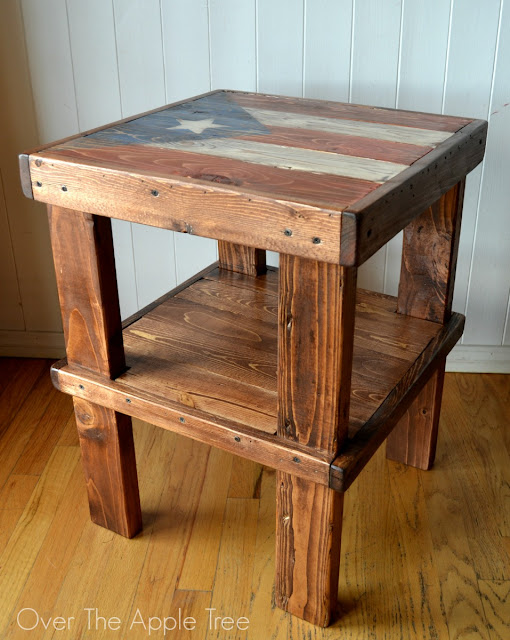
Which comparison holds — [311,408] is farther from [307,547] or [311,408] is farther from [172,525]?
[172,525]

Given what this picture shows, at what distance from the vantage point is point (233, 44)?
1615 mm

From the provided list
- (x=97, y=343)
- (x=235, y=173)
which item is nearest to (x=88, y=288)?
(x=97, y=343)

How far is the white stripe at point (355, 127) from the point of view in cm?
119

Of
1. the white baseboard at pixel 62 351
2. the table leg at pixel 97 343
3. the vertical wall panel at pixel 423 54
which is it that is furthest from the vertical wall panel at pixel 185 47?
the white baseboard at pixel 62 351

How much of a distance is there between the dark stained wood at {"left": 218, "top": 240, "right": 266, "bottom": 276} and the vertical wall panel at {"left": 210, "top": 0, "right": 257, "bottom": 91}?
38cm

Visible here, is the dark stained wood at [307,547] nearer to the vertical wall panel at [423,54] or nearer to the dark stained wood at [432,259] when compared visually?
the dark stained wood at [432,259]

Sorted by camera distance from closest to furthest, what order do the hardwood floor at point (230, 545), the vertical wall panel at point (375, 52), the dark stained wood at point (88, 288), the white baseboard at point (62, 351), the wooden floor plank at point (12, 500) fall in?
the dark stained wood at point (88, 288) < the hardwood floor at point (230, 545) < the wooden floor plank at point (12, 500) < the vertical wall panel at point (375, 52) < the white baseboard at point (62, 351)

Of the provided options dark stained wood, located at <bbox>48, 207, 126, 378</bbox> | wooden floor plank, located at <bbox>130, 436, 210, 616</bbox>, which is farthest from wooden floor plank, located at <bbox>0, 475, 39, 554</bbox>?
dark stained wood, located at <bbox>48, 207, 126, 378</bbox>

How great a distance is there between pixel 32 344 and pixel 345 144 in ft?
3.82

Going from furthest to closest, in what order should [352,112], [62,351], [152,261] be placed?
[62,351] < [152,261] < [352,112]

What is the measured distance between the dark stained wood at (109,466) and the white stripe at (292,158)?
0.47m

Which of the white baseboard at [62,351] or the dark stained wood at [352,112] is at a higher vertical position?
the dark stained wood at [352,112]

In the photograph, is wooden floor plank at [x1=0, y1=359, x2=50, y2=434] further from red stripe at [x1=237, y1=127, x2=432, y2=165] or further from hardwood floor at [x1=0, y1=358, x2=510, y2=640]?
red stripe at [x1=237, y1=127, x2=432, y2=165]

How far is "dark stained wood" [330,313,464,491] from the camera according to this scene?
1065mm
